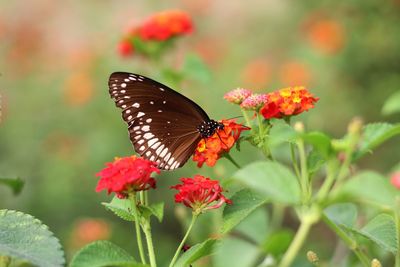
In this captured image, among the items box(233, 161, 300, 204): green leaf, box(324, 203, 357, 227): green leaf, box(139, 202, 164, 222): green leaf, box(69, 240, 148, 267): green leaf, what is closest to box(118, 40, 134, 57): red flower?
box(324, 203, 357, 227): green leaf

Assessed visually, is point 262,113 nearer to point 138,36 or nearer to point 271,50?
point 138,36

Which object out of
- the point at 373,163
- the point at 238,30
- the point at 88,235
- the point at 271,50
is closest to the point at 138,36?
the point at 88,235

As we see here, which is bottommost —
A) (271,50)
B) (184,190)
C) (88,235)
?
(88,235)

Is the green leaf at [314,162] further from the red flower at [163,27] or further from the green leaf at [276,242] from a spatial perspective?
the red flower at [163,27]

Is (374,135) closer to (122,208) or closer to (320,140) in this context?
(320,140)

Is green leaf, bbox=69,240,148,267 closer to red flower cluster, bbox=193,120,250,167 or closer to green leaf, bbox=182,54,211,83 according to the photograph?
red flower cluster, bbox=193,120,250,167

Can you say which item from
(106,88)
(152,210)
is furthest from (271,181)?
(106,88)
